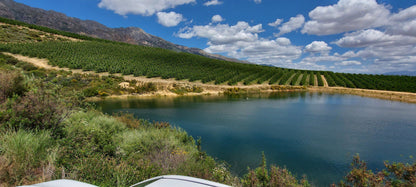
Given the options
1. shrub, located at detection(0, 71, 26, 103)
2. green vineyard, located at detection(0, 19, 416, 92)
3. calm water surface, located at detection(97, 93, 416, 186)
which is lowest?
calm water surface, located at detection(97, 93, 416, 186)

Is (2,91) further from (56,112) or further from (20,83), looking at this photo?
(56,112)

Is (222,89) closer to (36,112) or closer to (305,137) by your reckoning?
(305,137)

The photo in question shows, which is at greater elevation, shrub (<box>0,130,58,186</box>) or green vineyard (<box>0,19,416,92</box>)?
green vineyard (<box>0,19,416,92</box>)

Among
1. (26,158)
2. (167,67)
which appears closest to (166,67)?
(167,67)

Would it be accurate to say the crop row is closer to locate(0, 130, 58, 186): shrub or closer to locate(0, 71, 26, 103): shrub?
locate(0, 71, 26, 103): shrub

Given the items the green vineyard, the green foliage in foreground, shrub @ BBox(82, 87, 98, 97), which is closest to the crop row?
the green vineyard

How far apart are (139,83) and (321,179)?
27.6 m

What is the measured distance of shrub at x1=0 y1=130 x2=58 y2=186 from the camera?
3117 mm

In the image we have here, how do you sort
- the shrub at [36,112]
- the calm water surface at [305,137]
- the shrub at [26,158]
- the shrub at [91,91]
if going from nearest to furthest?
the shrub at [26,158] → the shrub at [36,112] → the calm water surface at [305,137] → the shrub at [91,91]

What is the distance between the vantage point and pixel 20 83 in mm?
5809

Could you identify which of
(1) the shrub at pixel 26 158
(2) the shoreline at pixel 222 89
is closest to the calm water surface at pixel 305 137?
(1) the shrub at pixel 26 158

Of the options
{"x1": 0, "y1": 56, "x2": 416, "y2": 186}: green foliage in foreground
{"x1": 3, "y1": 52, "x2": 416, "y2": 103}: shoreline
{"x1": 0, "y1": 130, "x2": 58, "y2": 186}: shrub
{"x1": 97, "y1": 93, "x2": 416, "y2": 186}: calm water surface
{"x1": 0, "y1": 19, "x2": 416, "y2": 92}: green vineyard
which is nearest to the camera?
{"x1": 0, "y1": 130, "x2": 58, "y2": 186}: shrub

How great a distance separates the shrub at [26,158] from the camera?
10.2 ft

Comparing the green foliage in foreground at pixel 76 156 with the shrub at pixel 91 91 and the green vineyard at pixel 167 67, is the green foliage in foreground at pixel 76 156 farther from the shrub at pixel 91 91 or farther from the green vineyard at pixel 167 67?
the green vineyard at pixel 167 67
